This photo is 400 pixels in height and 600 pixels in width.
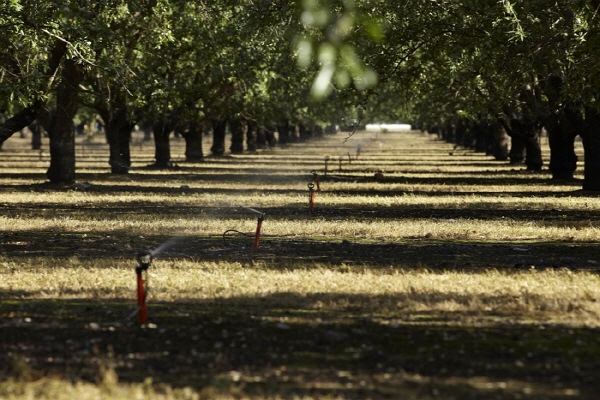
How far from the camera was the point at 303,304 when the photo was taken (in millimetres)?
12305

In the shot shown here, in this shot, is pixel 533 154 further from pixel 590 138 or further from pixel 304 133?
pixel 304 133

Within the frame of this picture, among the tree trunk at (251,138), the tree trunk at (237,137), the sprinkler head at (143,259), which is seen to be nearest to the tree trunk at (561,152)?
the sprinkler head at (143,259)

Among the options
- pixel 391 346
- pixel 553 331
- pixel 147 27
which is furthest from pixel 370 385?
pixel 147 27

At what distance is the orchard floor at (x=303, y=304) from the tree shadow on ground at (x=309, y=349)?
0.03 m

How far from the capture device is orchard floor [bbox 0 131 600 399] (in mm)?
8844

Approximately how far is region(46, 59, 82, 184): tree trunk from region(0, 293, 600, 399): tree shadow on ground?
20.8 meters

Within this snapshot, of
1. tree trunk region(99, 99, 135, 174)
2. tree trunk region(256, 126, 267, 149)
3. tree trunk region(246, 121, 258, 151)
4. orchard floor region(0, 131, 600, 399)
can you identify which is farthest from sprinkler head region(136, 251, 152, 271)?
tree trunk region(256, 126, 267, 149)

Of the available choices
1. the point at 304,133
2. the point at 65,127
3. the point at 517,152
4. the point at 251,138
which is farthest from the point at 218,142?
the point at 304,133

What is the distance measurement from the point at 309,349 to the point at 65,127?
81.6 feet

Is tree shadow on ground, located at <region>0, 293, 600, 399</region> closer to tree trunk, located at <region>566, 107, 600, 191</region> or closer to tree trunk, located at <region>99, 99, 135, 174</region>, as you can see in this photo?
tree trunk, located at <region>566, 107, 600, 191</region>

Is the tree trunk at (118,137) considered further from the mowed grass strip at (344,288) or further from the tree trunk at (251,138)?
the tree trunk at (251,138)

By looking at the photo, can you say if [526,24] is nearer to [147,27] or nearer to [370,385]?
[147,27]

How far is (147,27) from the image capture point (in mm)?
30297

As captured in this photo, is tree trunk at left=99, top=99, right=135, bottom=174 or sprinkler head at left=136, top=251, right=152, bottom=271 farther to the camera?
tree trunk at left=99, top=99, right=135, bottom=174
